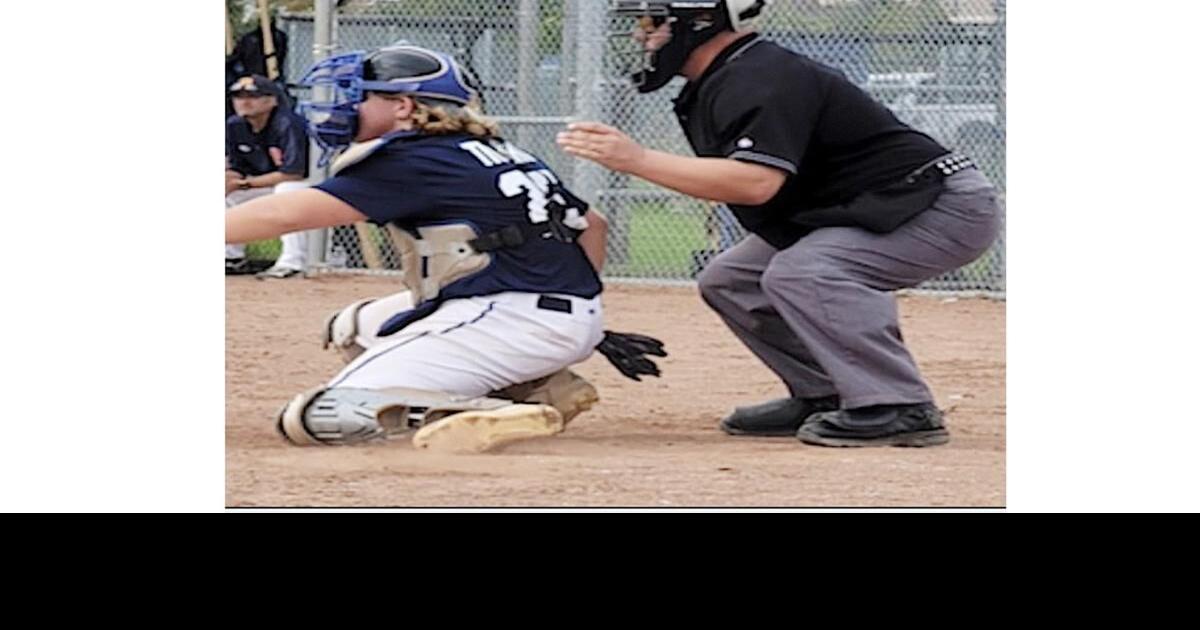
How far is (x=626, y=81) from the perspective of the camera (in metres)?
10.1

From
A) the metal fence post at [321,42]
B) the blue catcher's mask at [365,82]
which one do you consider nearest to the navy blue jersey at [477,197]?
the blue catcher's mask at [365,82]

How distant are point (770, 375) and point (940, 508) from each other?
6.90 ft

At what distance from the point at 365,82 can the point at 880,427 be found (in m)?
1.89

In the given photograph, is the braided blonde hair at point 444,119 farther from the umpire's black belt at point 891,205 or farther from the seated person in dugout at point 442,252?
the umpire's black belt at point 891,205

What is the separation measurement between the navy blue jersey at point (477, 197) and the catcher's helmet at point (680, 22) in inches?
18.8

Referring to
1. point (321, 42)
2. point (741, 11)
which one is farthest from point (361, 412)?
point (321, 42)

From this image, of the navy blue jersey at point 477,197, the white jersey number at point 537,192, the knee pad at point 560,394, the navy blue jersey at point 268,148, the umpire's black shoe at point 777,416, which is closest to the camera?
the navy blue jersey at point 477,197

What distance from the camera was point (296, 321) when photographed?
8.88 metres

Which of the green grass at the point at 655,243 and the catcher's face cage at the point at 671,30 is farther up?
the catcher's face cage at the point at 671,30

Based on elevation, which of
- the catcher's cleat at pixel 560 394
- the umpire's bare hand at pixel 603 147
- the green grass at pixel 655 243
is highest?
the umpire's bare hand at pixel 603 147

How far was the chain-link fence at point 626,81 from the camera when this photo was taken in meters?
10.2

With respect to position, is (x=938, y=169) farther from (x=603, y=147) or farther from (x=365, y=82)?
(x=365, y=82)
